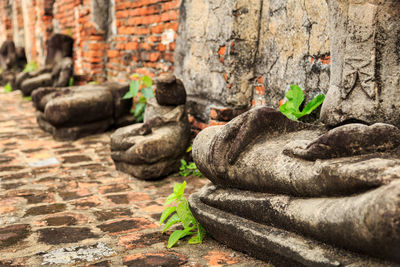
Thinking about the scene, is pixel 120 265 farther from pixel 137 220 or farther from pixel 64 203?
pixel 64 203

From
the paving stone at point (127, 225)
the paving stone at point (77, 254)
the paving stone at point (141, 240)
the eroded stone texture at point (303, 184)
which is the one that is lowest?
the paving stone at point (127, 225)

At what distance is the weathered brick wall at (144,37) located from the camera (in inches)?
171

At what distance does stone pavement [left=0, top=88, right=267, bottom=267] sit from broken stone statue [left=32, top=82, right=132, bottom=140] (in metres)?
0.26

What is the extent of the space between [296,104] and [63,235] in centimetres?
154

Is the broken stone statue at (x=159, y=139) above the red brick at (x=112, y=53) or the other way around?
the other way around

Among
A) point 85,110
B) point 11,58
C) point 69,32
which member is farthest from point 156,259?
point 11,58

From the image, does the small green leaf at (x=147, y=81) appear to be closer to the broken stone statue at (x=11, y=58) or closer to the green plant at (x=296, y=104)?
the green plant at (x=296, y=104)

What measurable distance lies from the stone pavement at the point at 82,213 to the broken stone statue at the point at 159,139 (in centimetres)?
11

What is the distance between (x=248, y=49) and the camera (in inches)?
127

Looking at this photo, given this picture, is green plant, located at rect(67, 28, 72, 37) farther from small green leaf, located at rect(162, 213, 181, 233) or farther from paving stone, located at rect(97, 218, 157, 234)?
small green leaf, located at rect(162, 213, 181, 233)

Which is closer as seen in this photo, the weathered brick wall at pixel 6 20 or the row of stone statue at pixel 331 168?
the row of stone statue at pixel 331 168

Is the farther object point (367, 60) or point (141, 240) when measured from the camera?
point (141, 240)

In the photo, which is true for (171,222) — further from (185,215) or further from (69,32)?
(69,32)

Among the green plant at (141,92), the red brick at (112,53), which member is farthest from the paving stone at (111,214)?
the red brick at (112,53)
